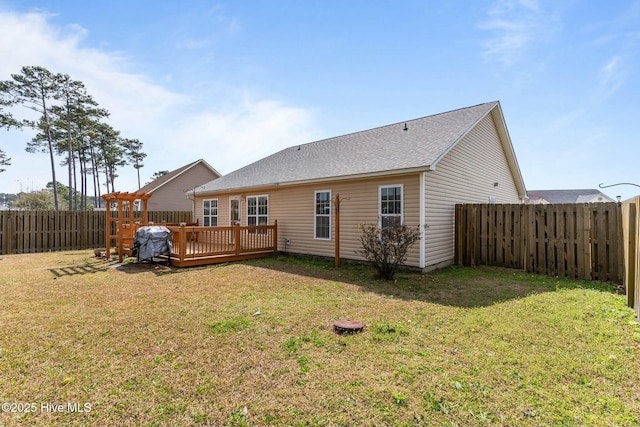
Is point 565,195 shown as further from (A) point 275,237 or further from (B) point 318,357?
(B) point 318,357

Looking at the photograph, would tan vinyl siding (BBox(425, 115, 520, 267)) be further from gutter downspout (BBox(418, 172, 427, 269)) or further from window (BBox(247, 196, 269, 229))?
window (BBox(247, 196, 269, 229))

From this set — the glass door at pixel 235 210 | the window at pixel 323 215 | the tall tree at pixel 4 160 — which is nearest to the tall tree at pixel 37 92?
the tall tree at pixel 4 160

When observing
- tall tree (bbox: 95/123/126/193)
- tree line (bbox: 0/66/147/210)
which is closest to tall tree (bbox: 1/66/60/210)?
tree line (bbox: 0/66/147/210)

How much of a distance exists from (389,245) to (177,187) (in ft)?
64.8

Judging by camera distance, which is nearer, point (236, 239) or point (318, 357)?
point (318, 357)

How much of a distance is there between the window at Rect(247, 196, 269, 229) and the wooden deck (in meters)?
1.00

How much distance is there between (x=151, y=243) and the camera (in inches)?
368

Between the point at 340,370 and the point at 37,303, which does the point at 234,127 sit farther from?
the point at 340,370

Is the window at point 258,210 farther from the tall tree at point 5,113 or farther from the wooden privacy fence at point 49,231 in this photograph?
the tall tree at point 5,113

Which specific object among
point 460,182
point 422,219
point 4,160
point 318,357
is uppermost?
point 4,160

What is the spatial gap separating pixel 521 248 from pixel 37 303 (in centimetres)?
1097

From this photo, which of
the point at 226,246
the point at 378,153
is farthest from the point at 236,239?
the point at 378,153

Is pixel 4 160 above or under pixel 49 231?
above

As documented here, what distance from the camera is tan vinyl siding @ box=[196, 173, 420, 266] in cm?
827
